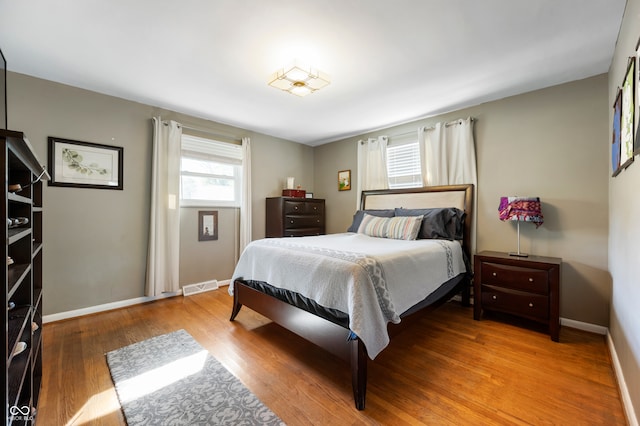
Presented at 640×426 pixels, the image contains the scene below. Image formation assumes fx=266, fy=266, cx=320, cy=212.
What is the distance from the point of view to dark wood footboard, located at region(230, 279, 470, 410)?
1571 millimetres

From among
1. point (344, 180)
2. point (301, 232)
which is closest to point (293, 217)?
point (301, 232)

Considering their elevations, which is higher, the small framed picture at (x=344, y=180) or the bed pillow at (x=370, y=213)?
the small framed picture at (x=344, y=180)

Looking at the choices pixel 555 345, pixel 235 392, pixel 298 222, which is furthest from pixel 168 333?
pixel 555 345

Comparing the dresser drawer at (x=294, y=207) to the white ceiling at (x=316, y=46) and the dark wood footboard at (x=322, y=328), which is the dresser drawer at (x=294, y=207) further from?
the dark wood footboard at (x=322, y=328)

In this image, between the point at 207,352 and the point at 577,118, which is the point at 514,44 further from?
the point at 207,352

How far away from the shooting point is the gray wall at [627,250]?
1.37 meters

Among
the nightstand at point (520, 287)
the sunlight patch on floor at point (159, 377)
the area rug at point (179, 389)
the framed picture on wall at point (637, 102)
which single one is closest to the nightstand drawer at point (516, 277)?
the nightstand at point (520, 287)

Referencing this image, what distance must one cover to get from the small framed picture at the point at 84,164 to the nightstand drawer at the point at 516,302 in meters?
4.18

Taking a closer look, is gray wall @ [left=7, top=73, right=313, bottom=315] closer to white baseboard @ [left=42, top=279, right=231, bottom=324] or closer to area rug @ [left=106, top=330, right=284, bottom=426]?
white baseboard @ [left=42, top=279, right=231, bottom=324]

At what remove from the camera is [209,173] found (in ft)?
12.8

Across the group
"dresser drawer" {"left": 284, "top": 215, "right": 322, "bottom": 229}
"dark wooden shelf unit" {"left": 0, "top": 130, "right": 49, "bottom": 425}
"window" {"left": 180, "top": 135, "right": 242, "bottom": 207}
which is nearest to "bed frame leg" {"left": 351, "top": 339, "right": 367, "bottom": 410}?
"dark wooden shelf unit" {"left": 0, "top": 130, "right": 49, "bottom": 425}

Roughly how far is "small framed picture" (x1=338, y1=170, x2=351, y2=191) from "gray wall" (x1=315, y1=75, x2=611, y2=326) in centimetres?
195

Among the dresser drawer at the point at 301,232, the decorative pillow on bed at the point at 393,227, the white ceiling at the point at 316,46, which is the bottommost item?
the dresser drawer at the point at 301,232

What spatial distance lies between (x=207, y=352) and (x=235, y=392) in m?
0.60
